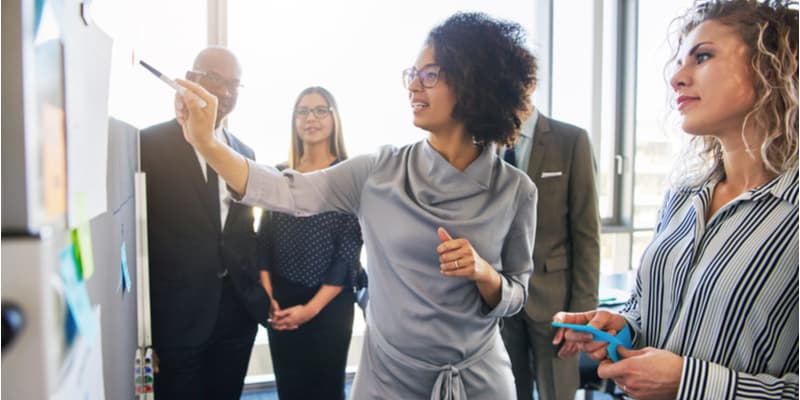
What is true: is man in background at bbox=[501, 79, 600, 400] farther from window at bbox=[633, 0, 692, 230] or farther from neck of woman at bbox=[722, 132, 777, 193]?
window at bbox=[633, 0, 692, 230]

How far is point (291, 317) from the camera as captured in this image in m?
1.77

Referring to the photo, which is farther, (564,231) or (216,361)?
(564,231)

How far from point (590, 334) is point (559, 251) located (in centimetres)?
81

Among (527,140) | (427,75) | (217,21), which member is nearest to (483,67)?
(427,75)

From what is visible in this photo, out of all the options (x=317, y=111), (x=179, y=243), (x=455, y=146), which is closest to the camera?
(x=455, y=146)

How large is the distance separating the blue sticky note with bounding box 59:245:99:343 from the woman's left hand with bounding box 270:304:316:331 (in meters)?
1.26

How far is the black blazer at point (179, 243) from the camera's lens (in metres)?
1.51

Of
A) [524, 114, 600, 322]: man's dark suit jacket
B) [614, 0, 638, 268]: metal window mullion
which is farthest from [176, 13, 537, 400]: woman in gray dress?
[614, 0, 638, 268]: metal window mullion

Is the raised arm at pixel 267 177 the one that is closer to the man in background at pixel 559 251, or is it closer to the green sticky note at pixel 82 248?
the green sticky note at pixel 82 248

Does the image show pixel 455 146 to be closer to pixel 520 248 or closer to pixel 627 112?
pixel 520 248

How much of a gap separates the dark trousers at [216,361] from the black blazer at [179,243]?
52 millimetres

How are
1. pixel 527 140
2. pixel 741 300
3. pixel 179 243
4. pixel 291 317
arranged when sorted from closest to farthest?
pixel 741 300
pixel 179 243
pixel 291 317
pixel 527 140

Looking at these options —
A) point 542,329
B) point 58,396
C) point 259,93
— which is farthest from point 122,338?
point 259,93

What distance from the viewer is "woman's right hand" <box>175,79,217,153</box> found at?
0.91m
